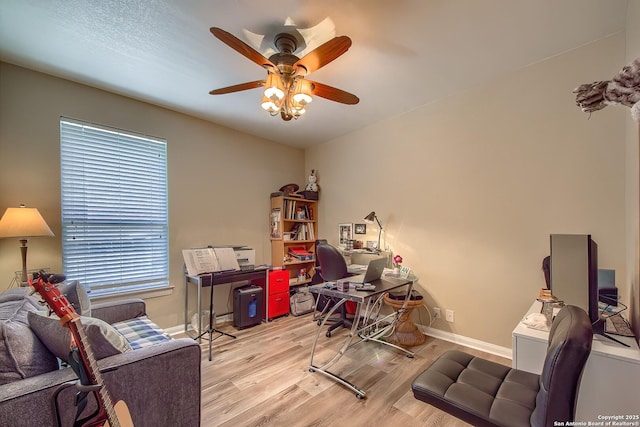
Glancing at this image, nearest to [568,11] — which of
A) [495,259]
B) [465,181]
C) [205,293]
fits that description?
[465,181]

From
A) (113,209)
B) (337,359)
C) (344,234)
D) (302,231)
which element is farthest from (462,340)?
(113,209)

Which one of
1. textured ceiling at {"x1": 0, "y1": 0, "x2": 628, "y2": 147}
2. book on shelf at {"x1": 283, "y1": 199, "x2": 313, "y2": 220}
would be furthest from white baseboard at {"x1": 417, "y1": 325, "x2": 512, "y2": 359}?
textured ceiling at {"x1": 0, "y1": 0, "x2": 628, "y2": 147}

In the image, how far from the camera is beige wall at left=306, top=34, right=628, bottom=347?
2.06m

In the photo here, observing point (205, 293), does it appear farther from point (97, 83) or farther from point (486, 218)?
point (486, 218)

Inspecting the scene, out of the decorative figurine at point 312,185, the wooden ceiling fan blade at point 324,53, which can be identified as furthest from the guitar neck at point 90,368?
the decorative figurine at point 312,185

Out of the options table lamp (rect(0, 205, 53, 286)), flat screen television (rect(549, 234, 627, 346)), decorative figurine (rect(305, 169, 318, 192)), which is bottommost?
flat screen television (rect(549, 234, 627, 346))

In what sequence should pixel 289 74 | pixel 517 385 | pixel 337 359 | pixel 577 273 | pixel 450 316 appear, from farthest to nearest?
pixel 450 316
pixel 337 359
pixel 289 74
pixel 577 273
pixel 517 385

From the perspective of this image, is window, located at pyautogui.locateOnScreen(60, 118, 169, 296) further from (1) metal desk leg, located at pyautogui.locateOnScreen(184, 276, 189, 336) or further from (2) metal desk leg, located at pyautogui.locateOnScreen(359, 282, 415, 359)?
(2) metal desk leg, located at pyautogui.locateOnScreen(359, 282, 415, 359)

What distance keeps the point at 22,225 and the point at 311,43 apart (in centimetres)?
247

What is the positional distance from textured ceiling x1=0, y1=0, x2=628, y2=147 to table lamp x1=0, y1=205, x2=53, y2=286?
49.3 inches

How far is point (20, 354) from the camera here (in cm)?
113

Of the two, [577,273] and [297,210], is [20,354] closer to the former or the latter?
[577,273]

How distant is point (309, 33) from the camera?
5.90 ft

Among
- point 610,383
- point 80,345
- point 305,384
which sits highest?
point 80,345
